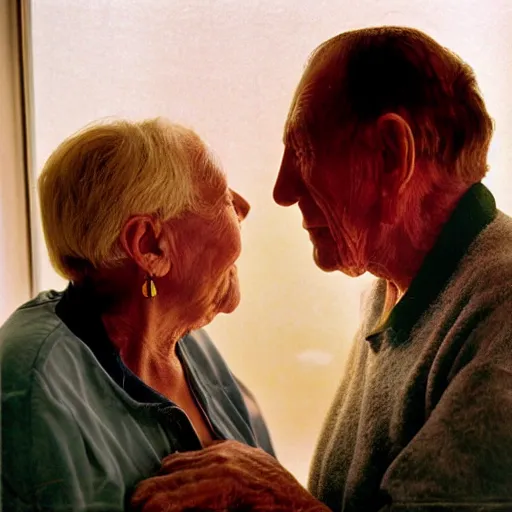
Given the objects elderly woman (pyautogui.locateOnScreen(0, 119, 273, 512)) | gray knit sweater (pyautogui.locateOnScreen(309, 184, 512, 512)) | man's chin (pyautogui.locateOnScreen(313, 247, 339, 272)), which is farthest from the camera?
man's chin (pyautogui.locateOnScreen(313, 247, 339, 272))

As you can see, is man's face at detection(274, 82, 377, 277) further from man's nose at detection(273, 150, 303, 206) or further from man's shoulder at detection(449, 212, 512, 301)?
man's shoulder at detection(449, 212, 512, 301)

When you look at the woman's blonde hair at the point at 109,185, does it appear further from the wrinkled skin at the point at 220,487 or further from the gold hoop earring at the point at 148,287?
the wrinkled skin at the point at 220,487

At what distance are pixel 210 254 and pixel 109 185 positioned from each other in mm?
163

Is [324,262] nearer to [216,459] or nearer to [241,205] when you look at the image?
[241,205]

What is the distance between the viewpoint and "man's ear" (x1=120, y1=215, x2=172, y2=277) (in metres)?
0.89

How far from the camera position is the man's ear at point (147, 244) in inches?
35.0

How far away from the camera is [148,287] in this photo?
92cm

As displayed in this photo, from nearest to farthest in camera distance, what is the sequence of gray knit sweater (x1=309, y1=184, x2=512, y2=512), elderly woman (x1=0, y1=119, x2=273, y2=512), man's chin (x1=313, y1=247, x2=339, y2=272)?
gray knit sweater (x1=309, y1=184, x2=512, y2=512), elderly woman (x1=0, y1=119, x2=273, y2=512), man's chin (x1=313, y1=247, x2=339, y2=272)

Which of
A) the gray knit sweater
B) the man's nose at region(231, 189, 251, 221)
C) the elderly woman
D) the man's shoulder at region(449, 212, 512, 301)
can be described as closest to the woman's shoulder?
the elderly woman

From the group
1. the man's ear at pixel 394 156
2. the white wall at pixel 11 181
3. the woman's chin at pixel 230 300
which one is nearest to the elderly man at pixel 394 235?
the man's ear at pixel 394 156

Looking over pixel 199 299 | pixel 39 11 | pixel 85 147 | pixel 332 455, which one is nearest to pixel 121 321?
pixel 199 299

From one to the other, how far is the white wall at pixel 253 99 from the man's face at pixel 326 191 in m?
0.04

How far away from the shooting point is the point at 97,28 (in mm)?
1019

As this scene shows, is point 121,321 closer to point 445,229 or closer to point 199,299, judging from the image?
point 199,299
